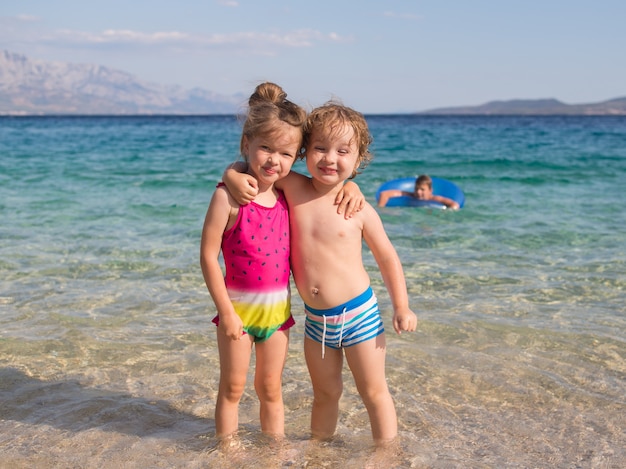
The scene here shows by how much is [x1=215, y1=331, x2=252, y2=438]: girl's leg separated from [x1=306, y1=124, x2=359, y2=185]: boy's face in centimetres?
70

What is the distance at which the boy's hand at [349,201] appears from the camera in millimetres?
2707

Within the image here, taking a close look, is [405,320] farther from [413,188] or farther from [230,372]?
[413,188]

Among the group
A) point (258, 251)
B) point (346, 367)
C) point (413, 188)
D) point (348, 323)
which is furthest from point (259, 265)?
point (413, 188)

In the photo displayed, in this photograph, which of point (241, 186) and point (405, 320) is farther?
point (405, 320)

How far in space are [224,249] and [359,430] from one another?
111 cm

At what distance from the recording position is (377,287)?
17.9 ft

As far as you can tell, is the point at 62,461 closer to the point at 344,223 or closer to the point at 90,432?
Result: the point at 90,432

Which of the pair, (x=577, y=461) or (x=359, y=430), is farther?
(x=359, y=430)

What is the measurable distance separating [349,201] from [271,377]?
0.78 m

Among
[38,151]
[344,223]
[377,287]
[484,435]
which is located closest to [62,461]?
[344,223]

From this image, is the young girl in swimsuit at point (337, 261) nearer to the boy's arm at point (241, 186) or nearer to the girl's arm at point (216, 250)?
the boy's arm at point (241, 186)

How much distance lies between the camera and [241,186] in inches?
102

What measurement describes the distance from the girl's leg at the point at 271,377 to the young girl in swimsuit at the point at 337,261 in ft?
0.39

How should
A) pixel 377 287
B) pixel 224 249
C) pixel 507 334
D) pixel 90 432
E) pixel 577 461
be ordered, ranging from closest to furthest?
pixel 224 249 < pixel 577 461 < pixel 90 432 < pixel 507 334 < pixel 377 287
